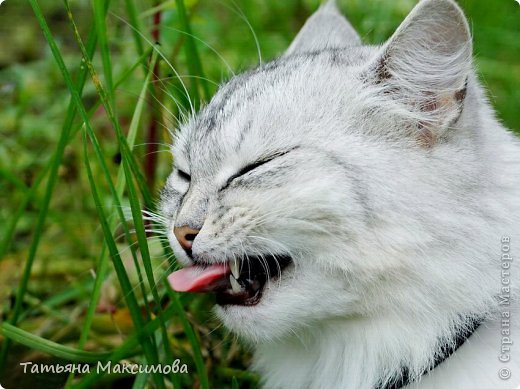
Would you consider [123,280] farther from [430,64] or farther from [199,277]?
[430,64]

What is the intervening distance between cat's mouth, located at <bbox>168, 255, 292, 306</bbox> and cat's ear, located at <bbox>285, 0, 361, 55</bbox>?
99 cm

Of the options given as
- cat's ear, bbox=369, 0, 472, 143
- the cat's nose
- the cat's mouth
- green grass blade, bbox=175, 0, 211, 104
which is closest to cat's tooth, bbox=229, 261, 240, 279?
the cat's mouth

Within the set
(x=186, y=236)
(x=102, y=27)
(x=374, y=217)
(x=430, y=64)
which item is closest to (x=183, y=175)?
(x=186, y=236)

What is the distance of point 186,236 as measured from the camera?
1828mm

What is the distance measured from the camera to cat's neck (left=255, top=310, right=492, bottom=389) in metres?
1.81

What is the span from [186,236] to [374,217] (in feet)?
1.63

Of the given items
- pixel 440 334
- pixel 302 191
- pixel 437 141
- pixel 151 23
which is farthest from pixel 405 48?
Result: pixel 151 23

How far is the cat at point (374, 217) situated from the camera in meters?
1.71

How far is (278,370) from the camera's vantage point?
6.97 ft

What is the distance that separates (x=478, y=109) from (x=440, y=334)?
61 cm

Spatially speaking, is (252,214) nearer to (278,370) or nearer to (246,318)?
(246,318)

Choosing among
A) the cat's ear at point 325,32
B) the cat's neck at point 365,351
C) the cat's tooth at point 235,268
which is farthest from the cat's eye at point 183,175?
the cat's ear at point 325,32

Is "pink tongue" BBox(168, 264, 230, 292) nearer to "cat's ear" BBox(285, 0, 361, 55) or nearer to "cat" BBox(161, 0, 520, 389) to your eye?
"cat" BBox(161, 0, 520, 389)

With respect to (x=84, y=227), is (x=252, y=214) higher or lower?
higher
